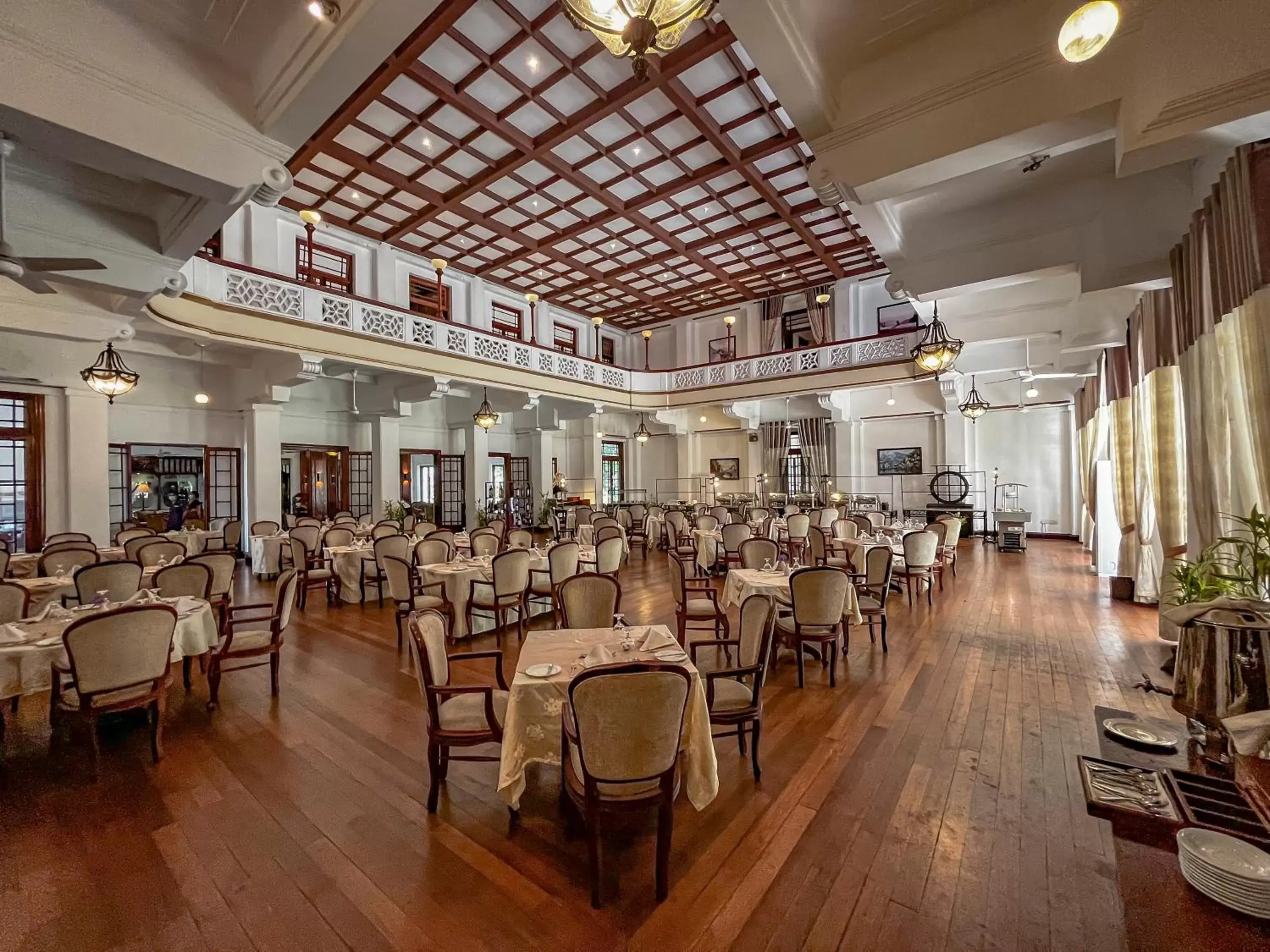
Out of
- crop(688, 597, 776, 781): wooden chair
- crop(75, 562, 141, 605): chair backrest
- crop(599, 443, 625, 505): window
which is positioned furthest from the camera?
crop(599, 443, 625, 505): window

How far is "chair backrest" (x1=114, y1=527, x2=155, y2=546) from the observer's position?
7.45 m

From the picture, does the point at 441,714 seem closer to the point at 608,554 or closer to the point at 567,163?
the point at 608,554

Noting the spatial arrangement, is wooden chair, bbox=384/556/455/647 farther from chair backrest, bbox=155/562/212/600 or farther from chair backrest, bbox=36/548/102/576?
chair backrest, bbox=36/548/102/576

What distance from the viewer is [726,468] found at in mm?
16984

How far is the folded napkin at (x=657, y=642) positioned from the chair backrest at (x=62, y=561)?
6.70m

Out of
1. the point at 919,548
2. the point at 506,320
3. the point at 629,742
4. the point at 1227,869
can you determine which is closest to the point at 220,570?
the point at 629,742

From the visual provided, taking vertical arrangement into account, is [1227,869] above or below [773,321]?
below

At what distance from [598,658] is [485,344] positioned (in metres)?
8.98

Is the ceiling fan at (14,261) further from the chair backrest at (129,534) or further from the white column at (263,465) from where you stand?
the white column at (263,465)

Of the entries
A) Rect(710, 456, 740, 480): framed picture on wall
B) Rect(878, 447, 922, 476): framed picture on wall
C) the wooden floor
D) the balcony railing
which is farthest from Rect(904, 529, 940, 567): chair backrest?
Rect(710, 456, 740, 480): framed picture on wall

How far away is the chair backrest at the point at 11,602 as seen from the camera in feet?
12.8

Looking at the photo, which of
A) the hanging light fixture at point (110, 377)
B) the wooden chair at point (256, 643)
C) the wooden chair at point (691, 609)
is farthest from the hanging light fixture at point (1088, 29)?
the hanging light fixture at point (110, 377)

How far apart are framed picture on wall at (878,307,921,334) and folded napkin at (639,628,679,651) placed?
40.5 feet

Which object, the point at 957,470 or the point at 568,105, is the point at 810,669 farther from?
the point at 957,470
